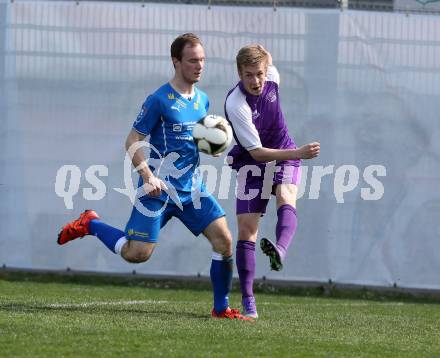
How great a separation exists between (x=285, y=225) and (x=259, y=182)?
1.19 ft

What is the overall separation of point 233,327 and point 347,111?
13.6 feet

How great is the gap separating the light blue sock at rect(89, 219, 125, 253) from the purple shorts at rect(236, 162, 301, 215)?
2.77 feet

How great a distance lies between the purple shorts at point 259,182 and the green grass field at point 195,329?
0.76m

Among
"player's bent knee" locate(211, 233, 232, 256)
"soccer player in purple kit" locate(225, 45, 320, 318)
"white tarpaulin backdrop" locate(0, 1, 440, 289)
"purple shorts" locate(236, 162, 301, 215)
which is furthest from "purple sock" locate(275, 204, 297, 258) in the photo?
"white tarpaulin backdrop" locate(0, 1, 440, 289)

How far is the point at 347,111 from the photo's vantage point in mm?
10211

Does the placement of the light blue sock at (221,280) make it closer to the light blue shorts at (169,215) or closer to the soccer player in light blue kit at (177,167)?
the soccer player in light blue kit at (177,167)

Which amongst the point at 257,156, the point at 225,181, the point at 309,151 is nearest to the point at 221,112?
the point at 225,181

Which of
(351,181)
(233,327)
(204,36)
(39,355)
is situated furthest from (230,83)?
(39,355)

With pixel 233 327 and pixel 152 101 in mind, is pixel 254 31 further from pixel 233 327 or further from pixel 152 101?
pixel 233 327

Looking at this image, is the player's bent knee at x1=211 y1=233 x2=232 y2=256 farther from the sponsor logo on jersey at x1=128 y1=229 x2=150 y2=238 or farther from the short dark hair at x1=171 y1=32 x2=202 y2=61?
the short dark hair at x1=171 y1=32 x2=202 y2=61

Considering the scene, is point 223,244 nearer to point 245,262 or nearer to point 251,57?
point 245,262

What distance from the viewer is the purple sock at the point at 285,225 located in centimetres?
720

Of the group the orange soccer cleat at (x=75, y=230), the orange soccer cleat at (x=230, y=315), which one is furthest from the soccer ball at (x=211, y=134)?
the orange soccer cleat at (x=75, y=230)

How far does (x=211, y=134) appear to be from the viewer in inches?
276
